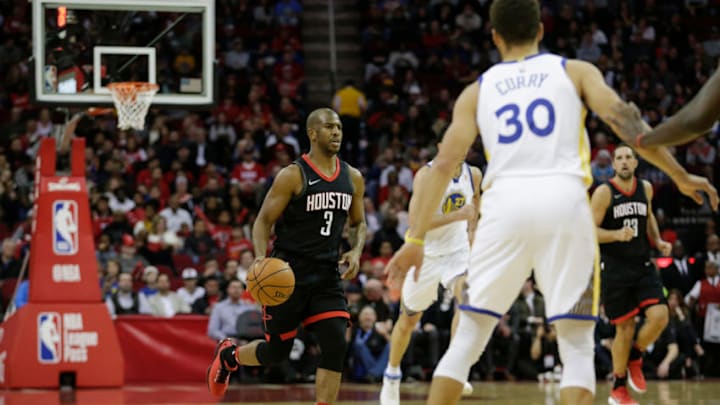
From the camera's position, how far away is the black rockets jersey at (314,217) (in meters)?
8.00

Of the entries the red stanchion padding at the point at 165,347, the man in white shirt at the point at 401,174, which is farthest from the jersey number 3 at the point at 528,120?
the man in white shirt at the point at 401,174

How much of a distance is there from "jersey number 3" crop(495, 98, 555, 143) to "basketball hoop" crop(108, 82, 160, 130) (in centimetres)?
722

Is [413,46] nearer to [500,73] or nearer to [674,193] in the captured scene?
[674,193]

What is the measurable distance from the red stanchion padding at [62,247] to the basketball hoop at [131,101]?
1.79 meters

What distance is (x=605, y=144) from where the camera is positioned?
2055 centimetres

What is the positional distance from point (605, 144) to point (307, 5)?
790 cm

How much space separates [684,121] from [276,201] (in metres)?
3.48

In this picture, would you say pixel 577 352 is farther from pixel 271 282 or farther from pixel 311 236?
pixel 311 236

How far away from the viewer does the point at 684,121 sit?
5.20m

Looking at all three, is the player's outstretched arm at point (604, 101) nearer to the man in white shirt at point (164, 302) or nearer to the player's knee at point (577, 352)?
the player's knee at point (577, 352)

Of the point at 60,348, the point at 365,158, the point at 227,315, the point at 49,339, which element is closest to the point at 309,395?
the point at 227,315

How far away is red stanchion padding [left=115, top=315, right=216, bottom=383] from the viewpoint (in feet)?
47.8

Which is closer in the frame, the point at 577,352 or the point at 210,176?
the point at 577,352

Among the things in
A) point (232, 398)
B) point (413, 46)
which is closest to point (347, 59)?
point (413, 46)
